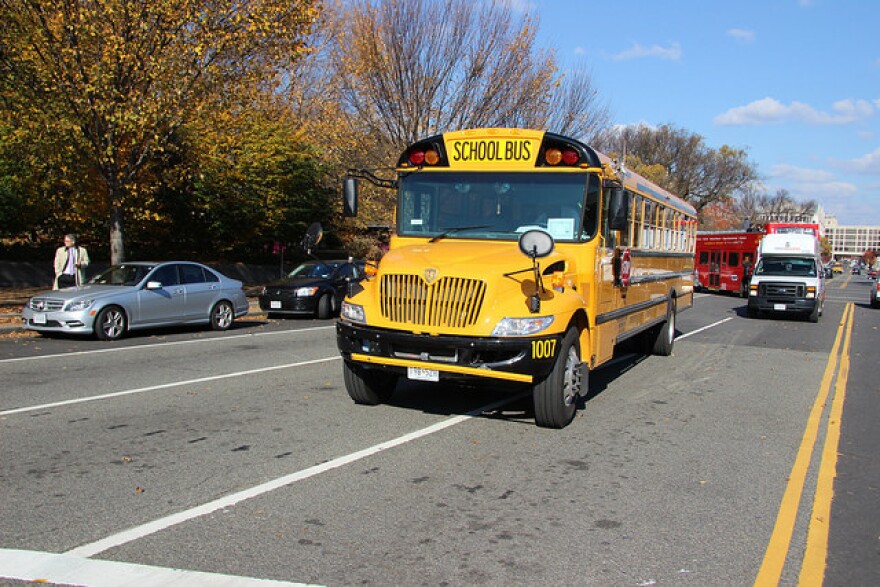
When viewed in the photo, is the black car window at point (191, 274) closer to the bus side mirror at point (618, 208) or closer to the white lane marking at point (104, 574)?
the bus side mirror at point (618, 208)

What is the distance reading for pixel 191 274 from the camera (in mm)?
15375

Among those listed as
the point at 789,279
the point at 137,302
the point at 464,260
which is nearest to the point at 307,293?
the point at 137,302

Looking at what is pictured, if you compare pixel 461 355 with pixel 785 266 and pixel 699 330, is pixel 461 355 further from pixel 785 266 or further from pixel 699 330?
pixel 785 266

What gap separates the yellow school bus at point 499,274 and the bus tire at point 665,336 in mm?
3496

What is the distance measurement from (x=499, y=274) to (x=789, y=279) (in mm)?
18426

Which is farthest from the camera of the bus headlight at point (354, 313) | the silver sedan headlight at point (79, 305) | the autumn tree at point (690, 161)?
the autumn tree at point (690, 161)

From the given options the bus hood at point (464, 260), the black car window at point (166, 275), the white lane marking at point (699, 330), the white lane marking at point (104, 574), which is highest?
the bus hood at point (464, 260)

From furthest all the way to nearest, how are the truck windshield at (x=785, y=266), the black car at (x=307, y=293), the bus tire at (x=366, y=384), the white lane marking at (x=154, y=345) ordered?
the truck windshield at (x=785, y=266)
the black car at (x=307, y=293)
the white lane marking at (x=154, y=345)
the bus tire at (x=366, y=384)

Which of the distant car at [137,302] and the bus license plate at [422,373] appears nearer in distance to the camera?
the bus license plate at [422,373]

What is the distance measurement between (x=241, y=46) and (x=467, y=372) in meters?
13.7

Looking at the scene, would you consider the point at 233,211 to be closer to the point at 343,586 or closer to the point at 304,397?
the point at 304,397

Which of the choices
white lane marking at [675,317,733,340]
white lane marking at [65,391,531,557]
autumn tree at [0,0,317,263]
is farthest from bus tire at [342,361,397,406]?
autumn tree at [0,0,317,263]

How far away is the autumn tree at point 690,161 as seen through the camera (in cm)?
7038

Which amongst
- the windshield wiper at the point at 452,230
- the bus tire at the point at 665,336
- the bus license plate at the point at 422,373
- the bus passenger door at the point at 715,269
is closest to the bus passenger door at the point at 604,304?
the windshield wiper at the point at 452,230
